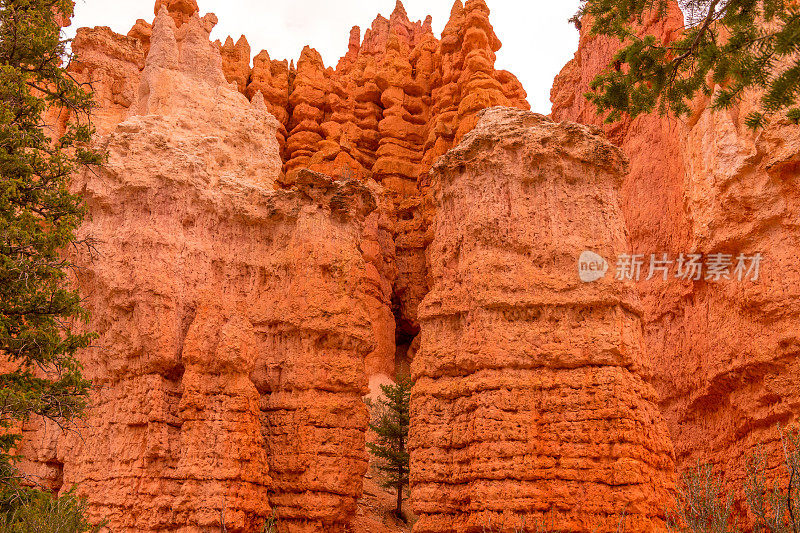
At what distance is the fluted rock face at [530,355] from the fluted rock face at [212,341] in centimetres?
284

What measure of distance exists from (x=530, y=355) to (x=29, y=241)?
812cm

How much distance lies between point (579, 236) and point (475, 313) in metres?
2.46

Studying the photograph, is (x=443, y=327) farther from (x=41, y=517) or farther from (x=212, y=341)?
(x=41, y=517)

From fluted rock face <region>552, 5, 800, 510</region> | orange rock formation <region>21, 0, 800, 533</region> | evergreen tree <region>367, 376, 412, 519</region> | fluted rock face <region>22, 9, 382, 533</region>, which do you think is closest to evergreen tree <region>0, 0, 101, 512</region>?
fluted rock face <region>22, 9, 382, 533</region>

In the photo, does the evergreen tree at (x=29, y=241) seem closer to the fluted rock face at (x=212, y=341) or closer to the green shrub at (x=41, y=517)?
the green shrub at (x=41, y=517)

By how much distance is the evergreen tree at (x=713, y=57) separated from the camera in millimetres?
5781

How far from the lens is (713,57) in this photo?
657 cm

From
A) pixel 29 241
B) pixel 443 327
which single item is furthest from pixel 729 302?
pixel 29 241

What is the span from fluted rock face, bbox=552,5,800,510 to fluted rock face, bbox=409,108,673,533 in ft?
8.77

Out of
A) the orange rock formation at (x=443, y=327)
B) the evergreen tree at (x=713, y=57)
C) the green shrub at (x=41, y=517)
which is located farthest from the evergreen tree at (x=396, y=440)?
the evergreen tree at (x=713, y=57)

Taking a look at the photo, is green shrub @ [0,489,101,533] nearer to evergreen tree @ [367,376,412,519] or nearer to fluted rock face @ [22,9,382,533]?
fluted rock face @ [22,9,382,533]

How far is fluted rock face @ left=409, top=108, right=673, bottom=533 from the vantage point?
11383mm

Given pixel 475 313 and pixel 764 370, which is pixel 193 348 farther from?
pixel 764 370

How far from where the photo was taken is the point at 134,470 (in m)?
14.0
